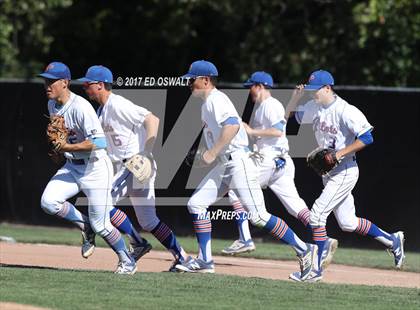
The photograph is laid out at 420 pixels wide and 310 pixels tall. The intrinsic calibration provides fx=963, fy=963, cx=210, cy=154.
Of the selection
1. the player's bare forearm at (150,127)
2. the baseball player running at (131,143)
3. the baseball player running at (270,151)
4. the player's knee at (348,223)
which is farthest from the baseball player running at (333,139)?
the baseball player running at (270,151)

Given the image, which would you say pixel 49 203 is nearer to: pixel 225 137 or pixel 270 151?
pixel 225 137

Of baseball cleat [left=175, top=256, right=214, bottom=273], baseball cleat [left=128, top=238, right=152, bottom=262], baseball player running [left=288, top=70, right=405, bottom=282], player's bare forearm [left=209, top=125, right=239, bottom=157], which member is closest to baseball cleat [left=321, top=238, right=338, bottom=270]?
baseball player running [left=288, top=70, right=405, bottom=282]

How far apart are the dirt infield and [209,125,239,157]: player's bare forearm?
172 centimetres

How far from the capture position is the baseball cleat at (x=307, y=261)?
970 cm

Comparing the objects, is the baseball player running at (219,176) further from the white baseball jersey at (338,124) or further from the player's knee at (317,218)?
the white baseball jersey at (338,124)

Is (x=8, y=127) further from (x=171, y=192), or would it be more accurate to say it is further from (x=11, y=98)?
(x=171, y=192)

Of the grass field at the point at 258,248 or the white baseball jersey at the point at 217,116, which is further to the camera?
the grass field at the point at 258,248

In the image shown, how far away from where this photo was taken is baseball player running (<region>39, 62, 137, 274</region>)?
29.5 ft

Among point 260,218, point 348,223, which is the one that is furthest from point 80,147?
point 348,223

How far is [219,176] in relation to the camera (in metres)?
9.74

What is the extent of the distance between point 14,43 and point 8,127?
6629 millimetres

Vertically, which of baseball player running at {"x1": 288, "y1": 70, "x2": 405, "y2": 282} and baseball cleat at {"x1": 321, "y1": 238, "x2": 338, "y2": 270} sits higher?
baseball player running at {"x1": 288, "y1": 70, "x2": 405, "y2": 282}

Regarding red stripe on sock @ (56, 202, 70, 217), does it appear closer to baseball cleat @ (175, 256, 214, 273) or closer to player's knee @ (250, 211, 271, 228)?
baseball cleat @ (175, 256, 214, 273)

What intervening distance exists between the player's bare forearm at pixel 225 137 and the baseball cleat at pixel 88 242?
5.44 ft
